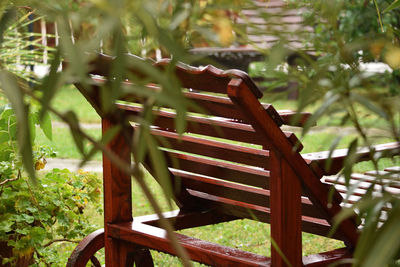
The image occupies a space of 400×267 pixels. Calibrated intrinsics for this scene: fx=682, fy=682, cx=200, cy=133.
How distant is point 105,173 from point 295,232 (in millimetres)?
779

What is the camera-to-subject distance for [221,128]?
1.90 meters

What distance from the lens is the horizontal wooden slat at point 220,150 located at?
1949 mm

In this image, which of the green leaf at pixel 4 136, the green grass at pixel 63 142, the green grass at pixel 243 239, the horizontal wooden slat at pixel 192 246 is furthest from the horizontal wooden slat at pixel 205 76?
the green grass at pixel 63 142

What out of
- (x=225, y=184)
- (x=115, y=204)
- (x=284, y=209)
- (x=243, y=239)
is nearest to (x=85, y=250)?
(x=115, y=204)

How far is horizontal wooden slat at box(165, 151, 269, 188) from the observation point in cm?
212

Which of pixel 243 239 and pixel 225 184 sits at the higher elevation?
pixel 225 184

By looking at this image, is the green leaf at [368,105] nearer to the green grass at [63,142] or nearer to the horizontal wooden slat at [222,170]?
the horizontal wooden slat at [222,170]

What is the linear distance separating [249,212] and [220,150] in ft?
1.13

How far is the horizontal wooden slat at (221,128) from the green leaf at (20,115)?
86cm

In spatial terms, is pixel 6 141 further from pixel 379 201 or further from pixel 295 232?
pixel 379 201

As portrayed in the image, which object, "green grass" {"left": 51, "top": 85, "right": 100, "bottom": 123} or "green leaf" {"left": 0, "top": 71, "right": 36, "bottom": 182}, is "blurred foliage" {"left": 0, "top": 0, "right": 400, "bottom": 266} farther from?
"green grass" {"left": 51, "top": 85, "right": 100, "bottom": 123}

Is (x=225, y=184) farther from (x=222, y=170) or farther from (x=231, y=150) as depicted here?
(x=231, y=150)

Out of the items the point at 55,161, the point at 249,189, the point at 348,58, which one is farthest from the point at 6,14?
the point at 55,161

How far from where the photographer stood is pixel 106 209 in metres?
2.32
